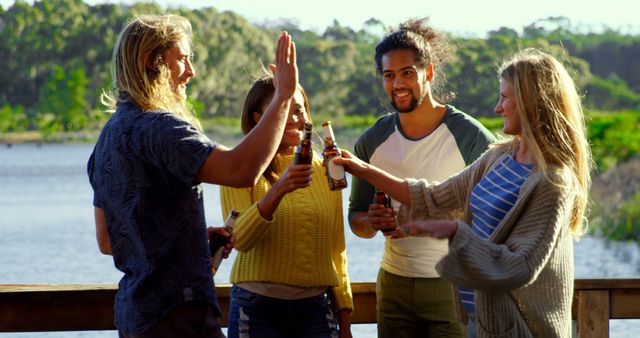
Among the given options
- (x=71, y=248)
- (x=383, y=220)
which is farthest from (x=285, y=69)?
(x=71, y=248)

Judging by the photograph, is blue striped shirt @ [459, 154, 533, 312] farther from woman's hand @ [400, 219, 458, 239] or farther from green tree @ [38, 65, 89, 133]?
green tree @ [38, 65, 89, 133]

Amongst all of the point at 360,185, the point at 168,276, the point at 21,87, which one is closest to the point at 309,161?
the point at 360,185

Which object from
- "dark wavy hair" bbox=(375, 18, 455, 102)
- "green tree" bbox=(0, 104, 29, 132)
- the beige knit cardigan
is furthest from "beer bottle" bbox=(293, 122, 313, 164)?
"green tree" bbox=(0, 104, 29, 132)

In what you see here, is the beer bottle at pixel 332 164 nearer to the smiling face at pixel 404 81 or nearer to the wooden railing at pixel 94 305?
the smiling face at pixel 404 81

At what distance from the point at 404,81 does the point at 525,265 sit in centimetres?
100

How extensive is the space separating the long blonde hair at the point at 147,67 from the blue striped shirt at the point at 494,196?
0.75 metres

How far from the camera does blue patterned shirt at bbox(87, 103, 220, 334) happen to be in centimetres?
251

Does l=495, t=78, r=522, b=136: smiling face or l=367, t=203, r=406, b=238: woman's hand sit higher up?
l=495, t=78, r=522, b=136: smiling face

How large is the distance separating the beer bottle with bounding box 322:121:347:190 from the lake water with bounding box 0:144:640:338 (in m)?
5.86

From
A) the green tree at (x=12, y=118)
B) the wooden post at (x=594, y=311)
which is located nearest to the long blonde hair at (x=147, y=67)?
the wooden post at (x=594, y=311)

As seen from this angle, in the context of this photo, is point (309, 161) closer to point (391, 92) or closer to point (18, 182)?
point (391, 92)

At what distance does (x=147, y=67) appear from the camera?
103 inches

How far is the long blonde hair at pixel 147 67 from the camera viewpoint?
259cm

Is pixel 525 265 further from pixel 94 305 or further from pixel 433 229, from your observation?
pixel 94 305
